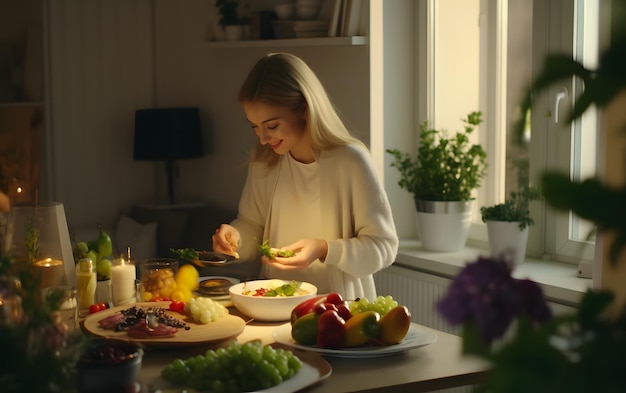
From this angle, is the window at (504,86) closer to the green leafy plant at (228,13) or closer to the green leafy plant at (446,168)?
the green leafy plant at (446,168)

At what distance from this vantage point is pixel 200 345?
204cm

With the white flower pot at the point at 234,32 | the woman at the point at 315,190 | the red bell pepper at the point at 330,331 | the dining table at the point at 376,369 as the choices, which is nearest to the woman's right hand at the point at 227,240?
the woman at the point at 315,190

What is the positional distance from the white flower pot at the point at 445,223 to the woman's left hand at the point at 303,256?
1.20 meters

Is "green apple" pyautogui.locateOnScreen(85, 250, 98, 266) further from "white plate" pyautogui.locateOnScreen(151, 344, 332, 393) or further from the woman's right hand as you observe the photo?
"white plate" pyautogui.locateOnScreen(151, 344, 332, 393)

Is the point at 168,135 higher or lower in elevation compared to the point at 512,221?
higher

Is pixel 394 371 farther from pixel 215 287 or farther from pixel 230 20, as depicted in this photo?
pixel 230 20

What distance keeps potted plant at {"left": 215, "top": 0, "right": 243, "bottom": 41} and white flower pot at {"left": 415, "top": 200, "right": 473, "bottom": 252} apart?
1.51 m

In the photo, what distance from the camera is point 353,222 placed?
280 centimetres

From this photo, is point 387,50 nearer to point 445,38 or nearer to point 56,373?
point 445,38

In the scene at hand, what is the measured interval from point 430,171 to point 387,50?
0.66m

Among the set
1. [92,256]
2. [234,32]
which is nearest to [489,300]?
[92,256]

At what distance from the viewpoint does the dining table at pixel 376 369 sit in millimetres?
1766

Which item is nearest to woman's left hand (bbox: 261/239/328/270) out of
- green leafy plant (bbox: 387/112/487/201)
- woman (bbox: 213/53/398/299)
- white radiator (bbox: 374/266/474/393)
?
woman (bbox: 213/53/398/299)

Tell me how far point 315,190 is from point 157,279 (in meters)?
0.67
